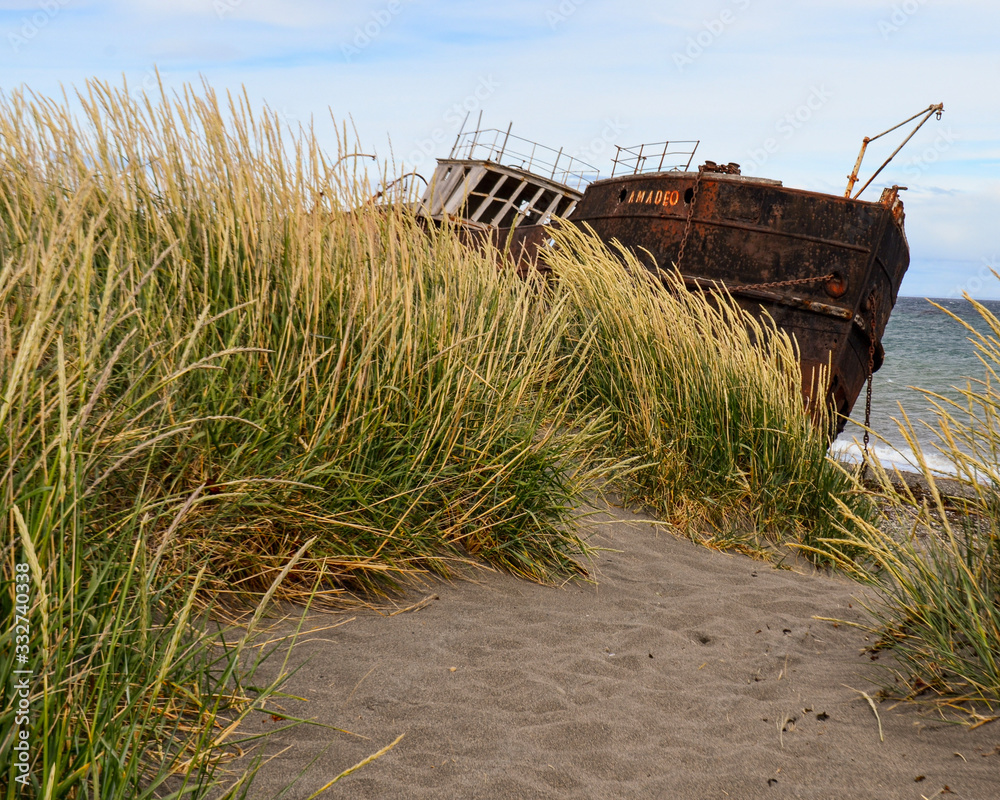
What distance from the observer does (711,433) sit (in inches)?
195

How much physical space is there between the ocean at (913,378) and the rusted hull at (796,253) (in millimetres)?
895

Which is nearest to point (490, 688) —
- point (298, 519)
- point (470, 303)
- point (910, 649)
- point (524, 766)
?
point (524, 766)

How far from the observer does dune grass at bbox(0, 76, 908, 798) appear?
1688 millimetres

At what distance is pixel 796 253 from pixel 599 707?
654cm

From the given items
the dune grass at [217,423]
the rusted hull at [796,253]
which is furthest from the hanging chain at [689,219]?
the dune grass at [217,423]

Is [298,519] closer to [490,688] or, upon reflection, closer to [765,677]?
[490,688]

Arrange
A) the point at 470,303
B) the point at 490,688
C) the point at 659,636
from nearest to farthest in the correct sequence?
the point at 490,688 → the point at 659,636 → the point at 470,303

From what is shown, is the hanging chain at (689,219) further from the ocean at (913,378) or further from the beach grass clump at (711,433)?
the beach grass clump at (711,433)

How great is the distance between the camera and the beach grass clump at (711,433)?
4906mm

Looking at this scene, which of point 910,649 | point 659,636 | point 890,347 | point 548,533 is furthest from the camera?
point 890,347

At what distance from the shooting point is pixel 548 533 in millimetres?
3717

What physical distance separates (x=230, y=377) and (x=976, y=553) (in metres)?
2.58

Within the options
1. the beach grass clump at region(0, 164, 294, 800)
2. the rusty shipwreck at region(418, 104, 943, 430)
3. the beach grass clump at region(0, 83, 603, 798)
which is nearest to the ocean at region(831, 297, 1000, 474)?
the rusty shipwreck at region(418, 104, 943, 430)

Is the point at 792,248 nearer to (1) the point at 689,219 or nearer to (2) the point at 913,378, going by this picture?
(1) the point at 689,219
